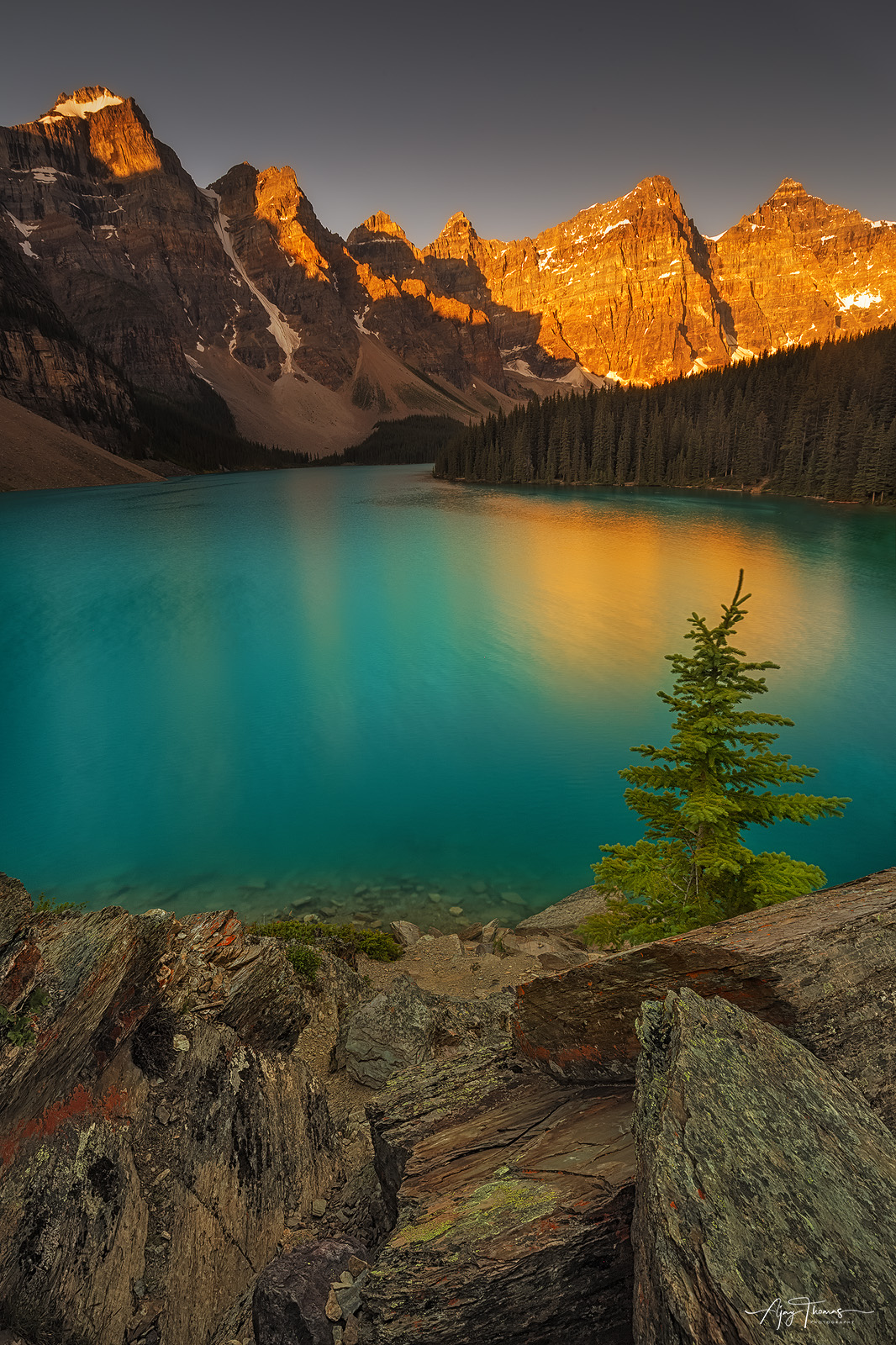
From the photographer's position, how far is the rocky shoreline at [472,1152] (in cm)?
337

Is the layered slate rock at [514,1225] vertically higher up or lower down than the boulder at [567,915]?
higher up

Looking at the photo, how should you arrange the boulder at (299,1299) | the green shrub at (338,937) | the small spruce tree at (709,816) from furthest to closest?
the green shrub at (338,937), the small spruce tree at (709,816), the boulder at (299,1299)

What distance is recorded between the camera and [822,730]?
2252 centimetres

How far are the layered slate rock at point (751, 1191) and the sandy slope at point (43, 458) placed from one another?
448 feet

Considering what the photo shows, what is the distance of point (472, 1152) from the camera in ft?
16.1

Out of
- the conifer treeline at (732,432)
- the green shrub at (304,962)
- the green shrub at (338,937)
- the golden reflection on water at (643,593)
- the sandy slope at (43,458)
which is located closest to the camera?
the green shrub at (304,962)

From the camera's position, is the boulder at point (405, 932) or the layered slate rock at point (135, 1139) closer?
the layered slate rock at point (135, 1139)

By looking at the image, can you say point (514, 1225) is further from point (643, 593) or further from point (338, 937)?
point (643, 593)

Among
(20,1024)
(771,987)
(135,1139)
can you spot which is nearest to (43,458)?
(20,1024)

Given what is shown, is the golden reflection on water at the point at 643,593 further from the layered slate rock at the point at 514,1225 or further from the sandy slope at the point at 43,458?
the sandy slope at the point at 43,458

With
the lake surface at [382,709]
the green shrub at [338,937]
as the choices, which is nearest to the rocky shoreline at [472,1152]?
the green shrub at [338,937]
